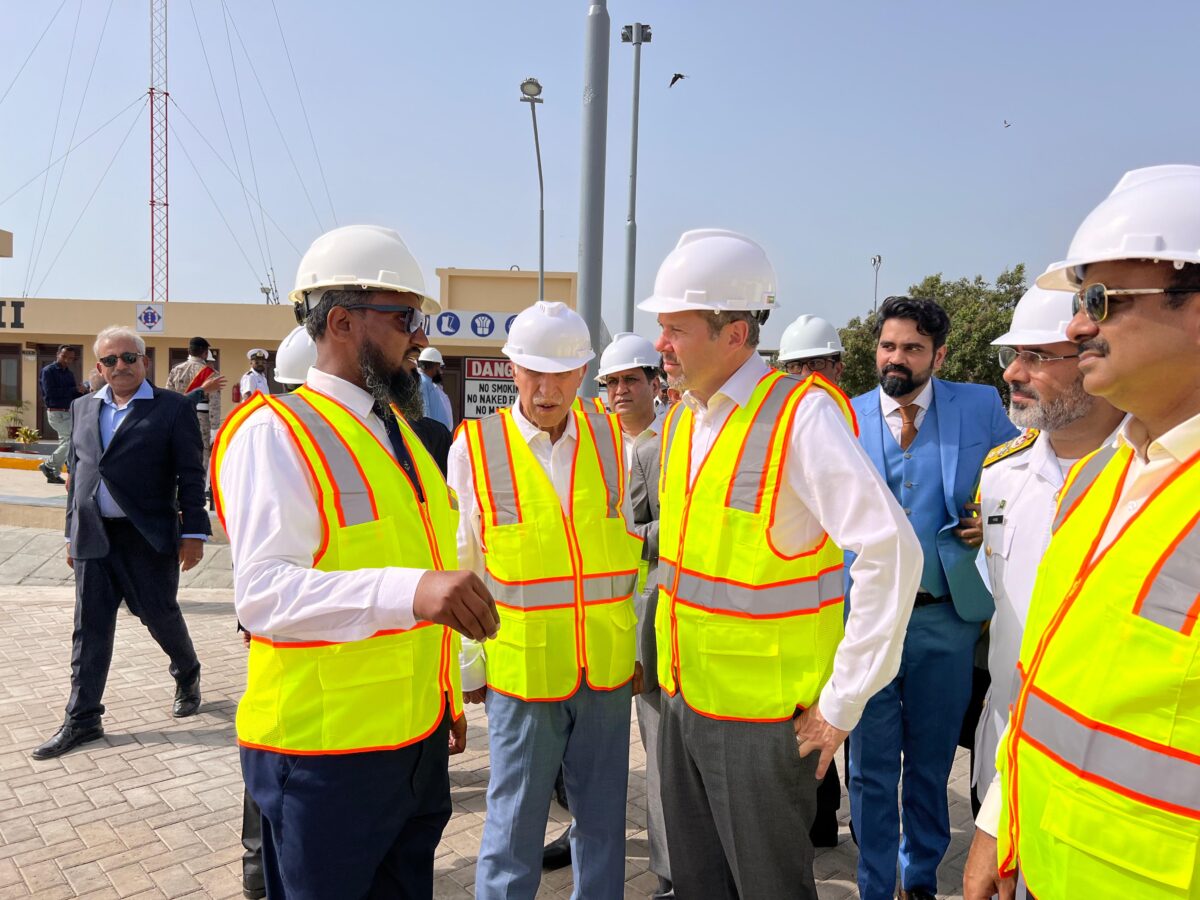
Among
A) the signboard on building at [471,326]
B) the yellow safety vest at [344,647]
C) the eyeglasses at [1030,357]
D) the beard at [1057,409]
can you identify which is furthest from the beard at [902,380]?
the signboard on building at [471,326]

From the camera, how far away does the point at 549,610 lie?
2959 mm

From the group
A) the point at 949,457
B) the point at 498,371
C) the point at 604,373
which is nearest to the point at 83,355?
the point at 498,371

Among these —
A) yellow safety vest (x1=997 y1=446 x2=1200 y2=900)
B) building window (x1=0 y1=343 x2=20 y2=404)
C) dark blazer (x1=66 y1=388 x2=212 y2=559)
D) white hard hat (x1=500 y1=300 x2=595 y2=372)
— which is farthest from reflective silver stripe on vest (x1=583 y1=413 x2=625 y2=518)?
building window (x1=0 y1=343 x2=20 y2=404)

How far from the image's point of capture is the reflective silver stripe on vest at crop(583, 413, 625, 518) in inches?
123

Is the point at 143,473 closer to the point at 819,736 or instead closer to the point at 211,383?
the point at 819,736

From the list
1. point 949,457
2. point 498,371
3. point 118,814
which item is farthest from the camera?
point 498,371

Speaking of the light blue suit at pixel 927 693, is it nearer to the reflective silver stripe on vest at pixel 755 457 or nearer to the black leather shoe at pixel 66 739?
the reflective silver stripe on vest at pixel 755 457

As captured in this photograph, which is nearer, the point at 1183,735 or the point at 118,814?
the point at 1183,735

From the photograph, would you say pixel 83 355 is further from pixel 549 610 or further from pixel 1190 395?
pixel 1190 395

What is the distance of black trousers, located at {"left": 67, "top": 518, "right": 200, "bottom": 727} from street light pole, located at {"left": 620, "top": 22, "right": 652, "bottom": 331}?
10.4 metres

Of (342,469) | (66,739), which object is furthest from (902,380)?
(66,739)

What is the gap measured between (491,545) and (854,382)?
3095 centimetres

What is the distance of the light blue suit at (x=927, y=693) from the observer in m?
3.28

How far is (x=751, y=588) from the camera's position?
2346 mm
